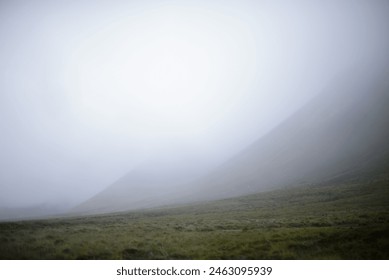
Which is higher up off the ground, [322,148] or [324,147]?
[324,147]

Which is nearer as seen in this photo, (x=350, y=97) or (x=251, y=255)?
(x=251, y=255)

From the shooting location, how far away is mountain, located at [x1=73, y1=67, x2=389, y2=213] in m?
75.4

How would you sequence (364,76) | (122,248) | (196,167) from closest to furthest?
1. (122,248)
2. (364,76)
3. (196,167)

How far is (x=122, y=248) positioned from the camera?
43.0 feet

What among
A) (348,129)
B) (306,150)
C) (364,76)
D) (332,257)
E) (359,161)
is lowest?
(332,257)

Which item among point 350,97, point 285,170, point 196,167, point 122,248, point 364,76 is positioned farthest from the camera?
point 196,167

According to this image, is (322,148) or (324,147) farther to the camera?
(322,148)

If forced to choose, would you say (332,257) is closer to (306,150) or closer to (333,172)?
(333,172)

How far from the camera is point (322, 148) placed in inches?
3989

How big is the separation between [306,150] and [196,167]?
324 ft

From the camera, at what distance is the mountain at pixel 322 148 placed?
7544cm
